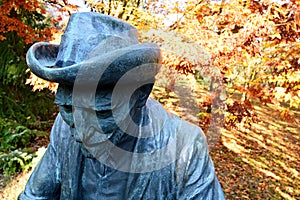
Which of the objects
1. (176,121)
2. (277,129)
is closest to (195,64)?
(176,121)

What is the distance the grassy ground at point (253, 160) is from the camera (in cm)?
480

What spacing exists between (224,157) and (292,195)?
149 centimetres

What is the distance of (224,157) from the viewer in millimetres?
6684

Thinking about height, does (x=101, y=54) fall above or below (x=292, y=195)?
above

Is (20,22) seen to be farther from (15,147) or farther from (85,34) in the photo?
(85,34)

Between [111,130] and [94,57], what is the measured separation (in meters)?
0.24

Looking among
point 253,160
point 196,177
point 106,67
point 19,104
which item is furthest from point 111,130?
point 19,104

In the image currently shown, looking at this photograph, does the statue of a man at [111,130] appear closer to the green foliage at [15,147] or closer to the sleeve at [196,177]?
the sleeve at [196,177]

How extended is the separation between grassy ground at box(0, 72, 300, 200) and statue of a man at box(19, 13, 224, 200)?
2.59 meters

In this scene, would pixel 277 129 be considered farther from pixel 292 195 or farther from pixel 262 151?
pixel 292 195

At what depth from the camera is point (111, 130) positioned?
1.02m

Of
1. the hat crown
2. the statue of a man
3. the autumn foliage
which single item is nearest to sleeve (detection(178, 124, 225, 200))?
the statue of a man

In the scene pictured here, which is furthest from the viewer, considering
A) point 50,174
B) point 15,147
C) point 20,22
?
point 15,147

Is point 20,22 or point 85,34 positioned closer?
point 85,34
